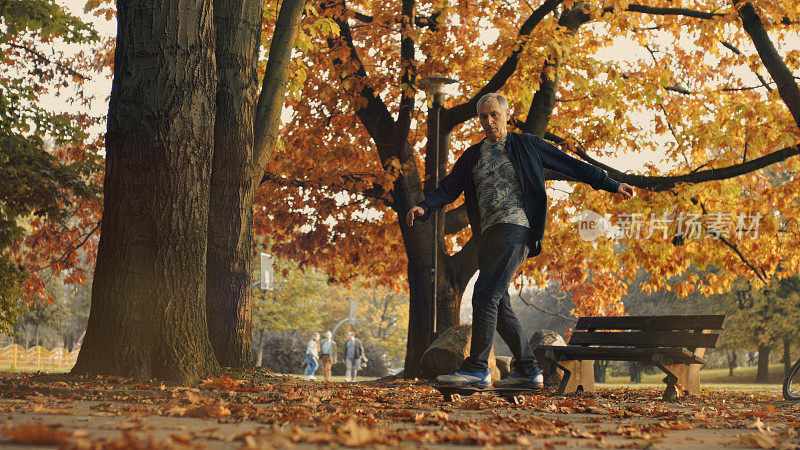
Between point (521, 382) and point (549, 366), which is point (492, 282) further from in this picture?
point (549, 366)

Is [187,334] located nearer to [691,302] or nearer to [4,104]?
[4,104]

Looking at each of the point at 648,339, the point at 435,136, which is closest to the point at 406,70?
the point at 435,136

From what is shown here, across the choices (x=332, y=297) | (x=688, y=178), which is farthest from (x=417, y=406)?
(x=332, y=297)

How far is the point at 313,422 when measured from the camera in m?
4.09

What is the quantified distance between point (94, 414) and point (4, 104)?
9.44m

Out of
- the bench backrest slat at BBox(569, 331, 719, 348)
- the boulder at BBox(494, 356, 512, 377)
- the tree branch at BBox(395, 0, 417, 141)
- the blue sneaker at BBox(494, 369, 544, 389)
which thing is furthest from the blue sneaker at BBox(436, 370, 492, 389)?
the tree branch at BBox(395, 0, 417, 141)

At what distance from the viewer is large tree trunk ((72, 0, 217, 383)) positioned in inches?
239

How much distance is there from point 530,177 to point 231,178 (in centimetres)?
370

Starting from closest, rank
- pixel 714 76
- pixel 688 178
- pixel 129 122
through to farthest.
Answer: pixel 129 122, pixel 688 178, pixel 714 76

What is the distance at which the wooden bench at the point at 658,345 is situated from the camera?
806cm

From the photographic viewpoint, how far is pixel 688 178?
43.2ft

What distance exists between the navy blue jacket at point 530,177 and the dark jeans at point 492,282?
0.56 ft

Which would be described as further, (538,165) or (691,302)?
(691,302)

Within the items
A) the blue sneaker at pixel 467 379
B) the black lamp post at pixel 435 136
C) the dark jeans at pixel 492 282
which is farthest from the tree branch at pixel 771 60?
the blue sneaker at pixel 467 379
